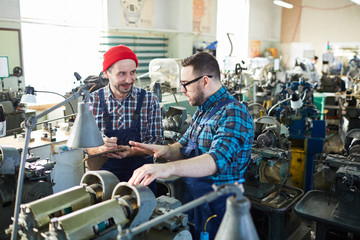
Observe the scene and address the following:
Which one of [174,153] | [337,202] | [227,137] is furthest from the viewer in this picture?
[337,202]

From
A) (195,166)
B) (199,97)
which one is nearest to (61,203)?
(195,166)

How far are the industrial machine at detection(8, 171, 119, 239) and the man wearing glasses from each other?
0.93 feet

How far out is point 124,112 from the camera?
1897mm

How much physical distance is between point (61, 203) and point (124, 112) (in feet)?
2.91

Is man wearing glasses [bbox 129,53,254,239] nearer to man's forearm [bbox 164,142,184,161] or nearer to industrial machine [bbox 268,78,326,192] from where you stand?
man's forearm [bbox 164,142,184,161]

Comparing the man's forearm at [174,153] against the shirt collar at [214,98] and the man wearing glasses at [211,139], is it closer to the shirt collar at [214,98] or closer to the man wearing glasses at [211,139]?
the man wearing glasses at [211,139]

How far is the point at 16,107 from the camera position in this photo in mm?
4121

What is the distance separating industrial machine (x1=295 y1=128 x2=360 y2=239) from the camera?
1896 mm

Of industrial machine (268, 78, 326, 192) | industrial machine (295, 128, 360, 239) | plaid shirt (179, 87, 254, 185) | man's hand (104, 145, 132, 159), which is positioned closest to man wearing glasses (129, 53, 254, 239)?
plaid shirt (179, 87, 254, 185)

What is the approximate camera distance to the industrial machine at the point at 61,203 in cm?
101

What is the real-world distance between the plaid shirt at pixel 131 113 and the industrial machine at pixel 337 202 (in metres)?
1.01

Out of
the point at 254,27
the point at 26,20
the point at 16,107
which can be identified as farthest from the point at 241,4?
the point at 16,107

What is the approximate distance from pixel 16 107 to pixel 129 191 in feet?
11.4

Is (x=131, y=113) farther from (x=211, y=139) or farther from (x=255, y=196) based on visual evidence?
(x=255, y=196)
